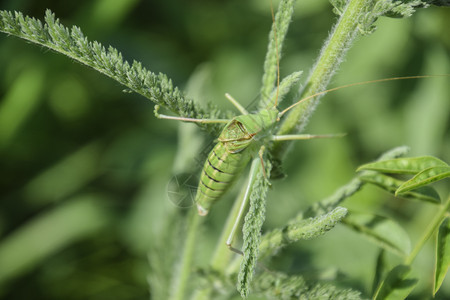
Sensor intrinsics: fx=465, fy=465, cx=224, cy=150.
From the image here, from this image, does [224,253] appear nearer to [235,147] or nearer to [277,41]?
[235,147]

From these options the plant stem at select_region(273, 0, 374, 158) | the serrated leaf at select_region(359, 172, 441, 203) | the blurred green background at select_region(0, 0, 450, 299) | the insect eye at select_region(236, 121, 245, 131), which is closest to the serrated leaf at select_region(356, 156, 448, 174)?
the serrated leaf at select_region(359, 172, 441, 203)

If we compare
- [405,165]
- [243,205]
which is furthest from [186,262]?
[405,165]

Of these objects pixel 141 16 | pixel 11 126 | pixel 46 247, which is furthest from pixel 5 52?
pixel 46 247

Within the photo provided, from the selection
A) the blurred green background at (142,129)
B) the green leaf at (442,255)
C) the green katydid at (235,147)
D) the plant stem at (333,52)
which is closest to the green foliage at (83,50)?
the green katydid at (235,147)

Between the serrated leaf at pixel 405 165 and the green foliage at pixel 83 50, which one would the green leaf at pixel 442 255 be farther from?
the green foliage at pixel 83 50

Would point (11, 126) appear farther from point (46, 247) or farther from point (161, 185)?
point (161, 185)

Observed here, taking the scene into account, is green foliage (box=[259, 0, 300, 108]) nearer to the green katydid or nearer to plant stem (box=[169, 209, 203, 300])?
the green katydid
